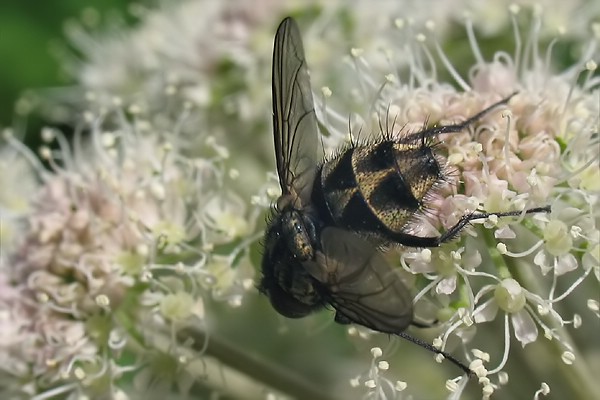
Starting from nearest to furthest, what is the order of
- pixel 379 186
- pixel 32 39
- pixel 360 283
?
pixel 360 283 → pixel 379 186 → pixel 32 39

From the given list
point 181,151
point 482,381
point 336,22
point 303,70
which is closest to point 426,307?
point 482,381

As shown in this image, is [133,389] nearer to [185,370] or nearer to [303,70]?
[185,370]

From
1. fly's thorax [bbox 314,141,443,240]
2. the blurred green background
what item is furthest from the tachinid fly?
the blurred green background

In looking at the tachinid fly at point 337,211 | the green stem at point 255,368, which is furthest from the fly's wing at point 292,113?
the green stem at point 255,368

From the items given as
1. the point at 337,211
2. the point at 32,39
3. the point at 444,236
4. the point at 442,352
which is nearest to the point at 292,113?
the point at 337,211

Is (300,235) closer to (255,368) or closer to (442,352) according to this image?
(442,352)

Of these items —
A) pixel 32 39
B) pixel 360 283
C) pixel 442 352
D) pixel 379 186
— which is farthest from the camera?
pixel 32 39

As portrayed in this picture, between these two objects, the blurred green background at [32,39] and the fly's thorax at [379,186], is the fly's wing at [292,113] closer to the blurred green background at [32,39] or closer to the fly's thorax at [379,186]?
the fly's thorax at [379,186]
